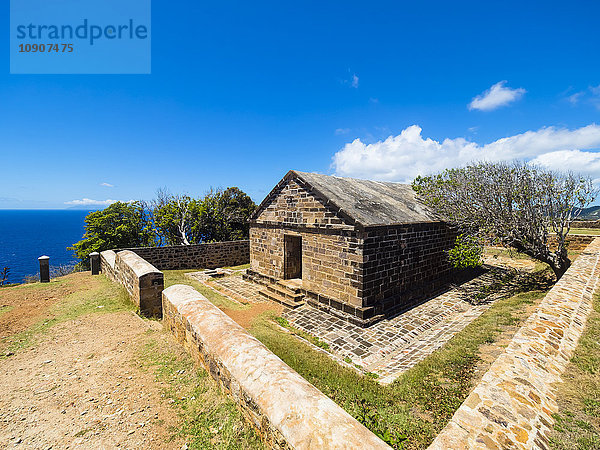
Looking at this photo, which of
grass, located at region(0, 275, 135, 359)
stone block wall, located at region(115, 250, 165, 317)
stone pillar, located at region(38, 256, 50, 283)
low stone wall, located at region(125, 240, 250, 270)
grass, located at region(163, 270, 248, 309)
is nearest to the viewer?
grass, located at region(0, 275, 135, 359)

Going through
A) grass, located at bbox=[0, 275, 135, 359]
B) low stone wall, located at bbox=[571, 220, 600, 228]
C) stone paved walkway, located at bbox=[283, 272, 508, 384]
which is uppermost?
low stone wall, located at bbox=[571, 220, 600, 228]

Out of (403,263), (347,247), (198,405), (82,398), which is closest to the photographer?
(198,405)

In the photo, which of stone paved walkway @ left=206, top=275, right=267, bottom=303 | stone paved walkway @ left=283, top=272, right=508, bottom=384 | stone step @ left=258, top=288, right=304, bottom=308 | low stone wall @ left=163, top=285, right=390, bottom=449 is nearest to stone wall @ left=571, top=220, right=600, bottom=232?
stone paved walkway @ left=283, top=272, right=508, bottom=384

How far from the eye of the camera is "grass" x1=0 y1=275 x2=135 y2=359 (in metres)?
5.28

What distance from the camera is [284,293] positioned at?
997cm

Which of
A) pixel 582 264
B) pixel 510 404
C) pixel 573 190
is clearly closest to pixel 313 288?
pixel 510 404

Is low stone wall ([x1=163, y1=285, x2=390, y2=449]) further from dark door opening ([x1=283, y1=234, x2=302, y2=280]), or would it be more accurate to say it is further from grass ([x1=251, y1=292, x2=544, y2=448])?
dark door opening ([x1=283, y1=234, x2=302, y2=280])

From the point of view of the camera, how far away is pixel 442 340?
657 cm

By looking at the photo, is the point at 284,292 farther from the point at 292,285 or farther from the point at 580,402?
the point at 580,402

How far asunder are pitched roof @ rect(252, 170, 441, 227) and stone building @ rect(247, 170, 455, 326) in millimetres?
39

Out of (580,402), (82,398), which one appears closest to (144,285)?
(82,398)

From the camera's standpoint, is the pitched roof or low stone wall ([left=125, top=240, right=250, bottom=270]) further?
low stone wall ([left=125, top=240, right=250, bottom=270])

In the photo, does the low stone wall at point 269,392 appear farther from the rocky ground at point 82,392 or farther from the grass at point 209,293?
the grass at point 209,293

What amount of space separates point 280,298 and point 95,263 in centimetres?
990
